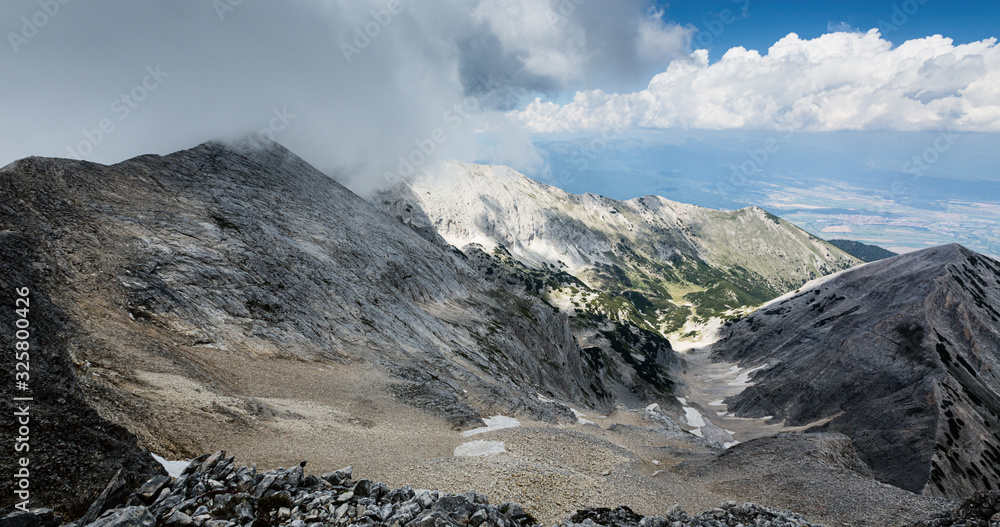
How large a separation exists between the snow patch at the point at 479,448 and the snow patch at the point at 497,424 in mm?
5113

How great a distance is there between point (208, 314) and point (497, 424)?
1274 inches

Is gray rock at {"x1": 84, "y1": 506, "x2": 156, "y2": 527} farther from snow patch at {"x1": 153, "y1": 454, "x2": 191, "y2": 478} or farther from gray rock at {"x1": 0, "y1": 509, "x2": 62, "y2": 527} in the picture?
snow patch at {"x1": 153, "y1": 454, "x2": 191, "y2": 478}

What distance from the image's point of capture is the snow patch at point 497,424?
38.4m

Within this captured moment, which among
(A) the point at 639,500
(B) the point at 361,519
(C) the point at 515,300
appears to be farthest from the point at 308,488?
Result: (C) the point at 515,300

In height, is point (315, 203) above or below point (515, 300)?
above

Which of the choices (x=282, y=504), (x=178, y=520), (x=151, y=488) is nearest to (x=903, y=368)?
(x=282, y=504)

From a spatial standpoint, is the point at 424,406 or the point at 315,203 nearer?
the point at 424,406

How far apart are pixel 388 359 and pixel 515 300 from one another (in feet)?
238

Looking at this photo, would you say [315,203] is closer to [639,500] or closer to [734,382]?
[639,500]

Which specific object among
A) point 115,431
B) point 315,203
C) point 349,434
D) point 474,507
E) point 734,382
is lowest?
point 734,382

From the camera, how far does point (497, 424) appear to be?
145 feet

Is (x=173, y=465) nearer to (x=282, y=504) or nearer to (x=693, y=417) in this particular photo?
(x=282, y=504)

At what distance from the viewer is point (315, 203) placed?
87.2 metres

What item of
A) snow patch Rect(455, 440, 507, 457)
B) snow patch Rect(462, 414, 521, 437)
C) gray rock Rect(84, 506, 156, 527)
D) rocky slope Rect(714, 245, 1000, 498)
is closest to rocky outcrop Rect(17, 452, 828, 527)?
gray rock Rect(84, 506, 156, 527)
